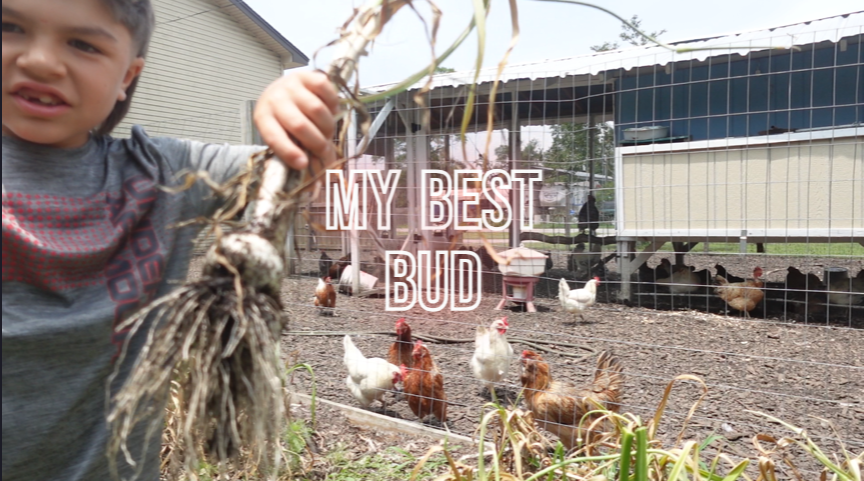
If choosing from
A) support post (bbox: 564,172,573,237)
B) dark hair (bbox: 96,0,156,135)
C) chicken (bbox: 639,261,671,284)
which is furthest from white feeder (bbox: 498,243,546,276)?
dark hair (bbox: 96,0,156,135)

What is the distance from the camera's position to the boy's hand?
0.78 metres

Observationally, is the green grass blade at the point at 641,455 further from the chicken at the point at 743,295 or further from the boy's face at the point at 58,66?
the chicken at the point at 743,295

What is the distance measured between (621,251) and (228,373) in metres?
6.50

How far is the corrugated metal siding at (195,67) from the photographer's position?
11.2 m

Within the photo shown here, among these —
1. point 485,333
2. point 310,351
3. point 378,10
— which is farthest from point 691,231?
point 378,10

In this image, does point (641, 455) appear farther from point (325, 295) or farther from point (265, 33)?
point (265, 33)

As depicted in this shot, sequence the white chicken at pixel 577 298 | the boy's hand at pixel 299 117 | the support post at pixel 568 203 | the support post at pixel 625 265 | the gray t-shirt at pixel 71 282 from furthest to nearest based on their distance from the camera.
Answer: the support post at pixel 568 203
the support post at pixel 625 265
the white chicken at pixel 577 298
the gray t-shirt at pixel 71 282
the boy's hand at pixel 299 117

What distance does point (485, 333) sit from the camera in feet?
12.6

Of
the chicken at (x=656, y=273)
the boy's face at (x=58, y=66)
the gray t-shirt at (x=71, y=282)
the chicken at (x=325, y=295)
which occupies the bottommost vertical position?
the chicken at (x=325, y=295)

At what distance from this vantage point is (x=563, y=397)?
298 centimetres

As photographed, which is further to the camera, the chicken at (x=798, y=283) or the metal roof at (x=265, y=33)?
the metal roof at (x=265, y=33)

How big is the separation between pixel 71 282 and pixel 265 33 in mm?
14471

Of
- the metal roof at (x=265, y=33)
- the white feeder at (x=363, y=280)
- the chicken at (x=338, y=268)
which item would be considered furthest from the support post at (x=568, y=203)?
the metal roof at (x=265, y=33)

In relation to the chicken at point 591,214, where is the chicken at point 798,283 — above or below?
below
